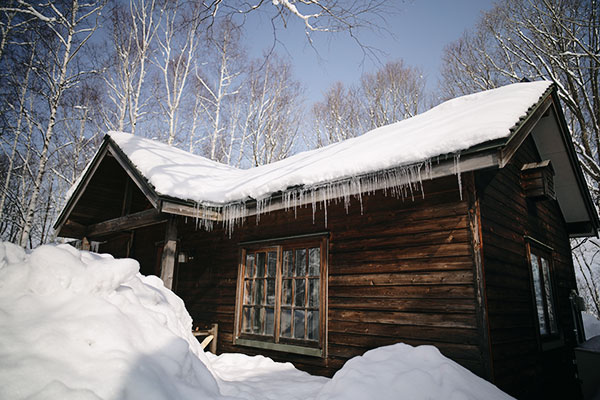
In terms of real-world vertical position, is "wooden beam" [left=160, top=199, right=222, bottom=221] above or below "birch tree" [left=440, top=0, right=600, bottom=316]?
below

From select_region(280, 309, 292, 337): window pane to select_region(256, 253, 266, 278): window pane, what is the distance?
74 cm

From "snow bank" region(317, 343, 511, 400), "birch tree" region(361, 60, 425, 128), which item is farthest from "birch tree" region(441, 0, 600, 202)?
"snow bank" region(317, 343, 511, 400)

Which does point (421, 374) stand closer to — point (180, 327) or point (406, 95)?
point (180, 327)

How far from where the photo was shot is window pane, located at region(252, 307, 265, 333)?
17.5ft

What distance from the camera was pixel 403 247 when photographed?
3.97m

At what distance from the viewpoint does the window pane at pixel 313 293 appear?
474 cm

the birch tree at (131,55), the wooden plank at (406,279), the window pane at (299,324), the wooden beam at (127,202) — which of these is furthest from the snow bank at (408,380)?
the birch tree at (131,55)

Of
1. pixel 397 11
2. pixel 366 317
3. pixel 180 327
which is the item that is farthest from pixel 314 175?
pixel 397 11

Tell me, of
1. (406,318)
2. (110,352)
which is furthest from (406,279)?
(110,352)

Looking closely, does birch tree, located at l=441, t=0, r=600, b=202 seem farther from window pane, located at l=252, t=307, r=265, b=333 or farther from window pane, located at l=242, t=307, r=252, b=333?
window pane, located at l=242, t=307, r=252, b=333

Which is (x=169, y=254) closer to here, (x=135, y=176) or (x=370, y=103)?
(x=135, y=176)

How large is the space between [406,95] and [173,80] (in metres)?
10.7

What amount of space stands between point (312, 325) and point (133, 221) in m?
3.57

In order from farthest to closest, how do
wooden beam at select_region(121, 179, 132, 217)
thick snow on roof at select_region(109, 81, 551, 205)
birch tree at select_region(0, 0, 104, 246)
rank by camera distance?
1. birch tree at select_region(0, 0, 104, 246)
2. wooden beam at select_region(121, 179, 132, 217)
3. thick snow on roof at select_region(109, 81, 551, 205)
